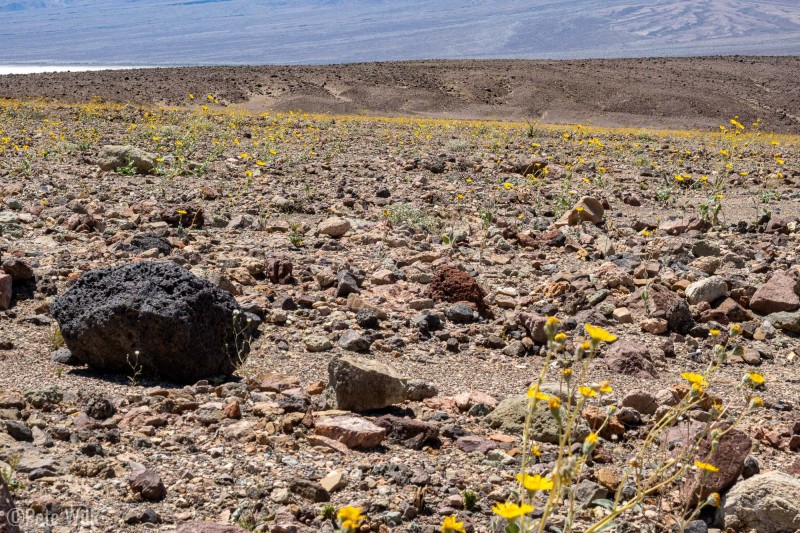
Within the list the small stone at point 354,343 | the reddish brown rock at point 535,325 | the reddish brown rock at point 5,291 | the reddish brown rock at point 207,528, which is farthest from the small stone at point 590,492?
the reddish brown rock at point 5,291

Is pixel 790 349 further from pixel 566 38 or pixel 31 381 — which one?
pixel 566 38

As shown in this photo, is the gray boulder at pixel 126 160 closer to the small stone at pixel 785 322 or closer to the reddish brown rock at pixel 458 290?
the reddish brown rock at pixel 458 290

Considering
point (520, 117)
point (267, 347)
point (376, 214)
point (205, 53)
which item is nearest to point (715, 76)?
point (520, 117)

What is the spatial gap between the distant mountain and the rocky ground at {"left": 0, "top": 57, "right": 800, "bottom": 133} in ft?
192

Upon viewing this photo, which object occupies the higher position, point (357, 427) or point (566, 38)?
point (566, 38)

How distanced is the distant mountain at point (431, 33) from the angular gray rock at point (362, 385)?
10766cm

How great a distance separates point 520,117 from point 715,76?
22.7m

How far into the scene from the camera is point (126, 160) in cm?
934

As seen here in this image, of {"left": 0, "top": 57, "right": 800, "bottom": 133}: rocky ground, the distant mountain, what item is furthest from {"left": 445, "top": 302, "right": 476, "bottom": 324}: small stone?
the distant mountain

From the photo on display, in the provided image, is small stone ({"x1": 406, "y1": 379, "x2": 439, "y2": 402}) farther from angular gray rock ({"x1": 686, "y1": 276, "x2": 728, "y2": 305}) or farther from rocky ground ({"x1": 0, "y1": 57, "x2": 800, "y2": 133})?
rocky ground ({"x1": 0, "y1": 57, "x2": 800, "y2": 133})

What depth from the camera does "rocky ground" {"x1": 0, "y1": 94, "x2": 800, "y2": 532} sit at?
2.95 meters

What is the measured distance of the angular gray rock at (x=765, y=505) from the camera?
2781 mm

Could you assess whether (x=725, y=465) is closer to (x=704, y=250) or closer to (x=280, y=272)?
(x=280, y=272)

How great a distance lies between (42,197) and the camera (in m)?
7.79
